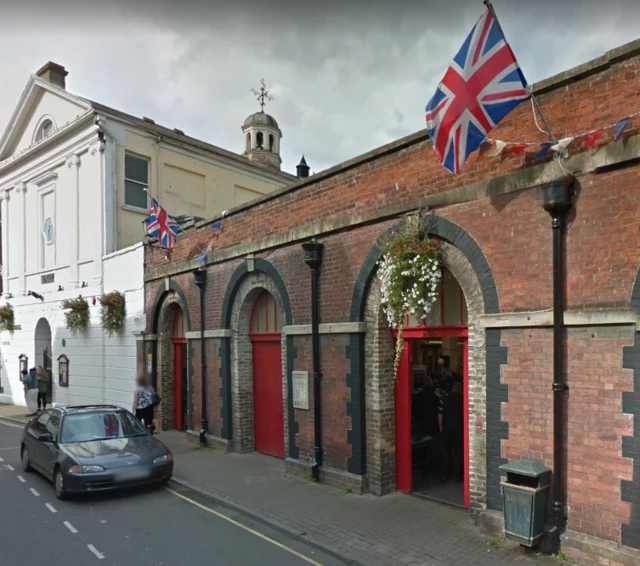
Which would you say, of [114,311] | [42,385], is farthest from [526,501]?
[42,385]

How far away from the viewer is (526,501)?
559cm

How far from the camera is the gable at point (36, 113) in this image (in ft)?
60.8

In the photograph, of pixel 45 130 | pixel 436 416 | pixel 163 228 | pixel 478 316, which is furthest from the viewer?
pixel 45 130

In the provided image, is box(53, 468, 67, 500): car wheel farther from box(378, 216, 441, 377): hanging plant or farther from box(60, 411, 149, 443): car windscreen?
box(378, 216, 441, 377): hanging plant

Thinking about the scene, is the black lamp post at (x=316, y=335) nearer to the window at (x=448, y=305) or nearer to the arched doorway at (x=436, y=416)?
the arched doorway at (x=436, y=416)

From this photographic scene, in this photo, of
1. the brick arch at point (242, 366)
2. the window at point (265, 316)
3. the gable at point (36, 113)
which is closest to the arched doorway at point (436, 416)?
the window at point (265, 316)

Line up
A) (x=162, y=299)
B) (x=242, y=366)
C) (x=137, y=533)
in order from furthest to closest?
(x=162, y=299), (x=242, y=366), (x=137, y=533)

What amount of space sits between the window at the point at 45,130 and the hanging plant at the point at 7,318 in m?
7.64

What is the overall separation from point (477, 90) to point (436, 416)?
18.3 ft

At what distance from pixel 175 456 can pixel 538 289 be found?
878 cm

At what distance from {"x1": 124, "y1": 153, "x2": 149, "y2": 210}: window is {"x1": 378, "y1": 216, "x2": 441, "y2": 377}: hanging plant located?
13.1m

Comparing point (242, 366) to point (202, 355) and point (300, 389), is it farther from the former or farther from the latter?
point (300, 389)

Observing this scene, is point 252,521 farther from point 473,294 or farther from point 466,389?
point 473,294

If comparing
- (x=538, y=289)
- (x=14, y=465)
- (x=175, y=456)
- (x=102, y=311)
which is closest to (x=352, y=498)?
(x=538, y=289)
